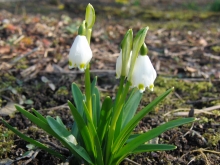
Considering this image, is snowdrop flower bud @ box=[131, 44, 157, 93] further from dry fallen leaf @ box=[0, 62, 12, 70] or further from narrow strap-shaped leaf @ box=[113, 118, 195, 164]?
dry fallen leaf @ box=[0, 62, 12, 70]

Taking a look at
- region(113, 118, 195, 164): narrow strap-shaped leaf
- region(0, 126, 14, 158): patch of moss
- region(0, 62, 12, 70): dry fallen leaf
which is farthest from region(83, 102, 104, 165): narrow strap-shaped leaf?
region(0, 62, 12, 70): dry fallen leaf

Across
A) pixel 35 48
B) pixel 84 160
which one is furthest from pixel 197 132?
Result: pixel 35 48

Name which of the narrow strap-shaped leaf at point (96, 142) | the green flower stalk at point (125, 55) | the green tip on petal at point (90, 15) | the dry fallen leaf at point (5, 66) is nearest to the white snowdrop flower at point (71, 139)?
the narrow strap-shaped leaf at point (96, 142)

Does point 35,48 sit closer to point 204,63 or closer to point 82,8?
point 204,63

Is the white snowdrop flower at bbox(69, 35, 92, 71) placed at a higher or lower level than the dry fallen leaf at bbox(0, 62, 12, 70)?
higher

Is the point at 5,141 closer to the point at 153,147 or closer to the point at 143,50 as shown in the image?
the point at 153,147

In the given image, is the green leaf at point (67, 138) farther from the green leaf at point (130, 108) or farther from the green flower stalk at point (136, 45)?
the green flower stalk at point (136, 45)

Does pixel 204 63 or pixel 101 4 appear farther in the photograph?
pixel 101 4
